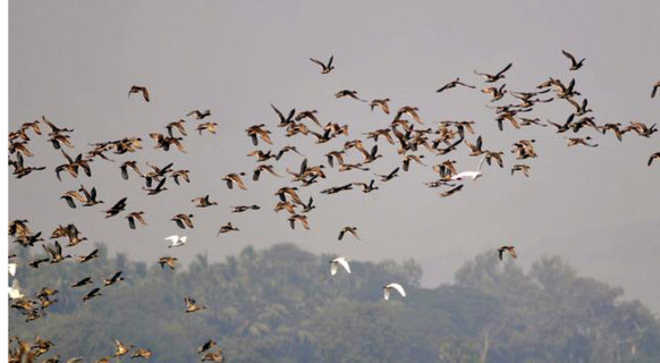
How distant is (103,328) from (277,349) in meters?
29.1

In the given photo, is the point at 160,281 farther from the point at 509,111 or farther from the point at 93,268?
the point at 509,111

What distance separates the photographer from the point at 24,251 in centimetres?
19225

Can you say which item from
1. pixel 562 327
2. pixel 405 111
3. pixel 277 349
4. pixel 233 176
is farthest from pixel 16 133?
pixel 562 327

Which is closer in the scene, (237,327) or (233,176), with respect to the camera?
(233,176)

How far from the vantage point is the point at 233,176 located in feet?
130

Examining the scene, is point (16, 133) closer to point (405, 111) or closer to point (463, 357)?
point (405, 111)

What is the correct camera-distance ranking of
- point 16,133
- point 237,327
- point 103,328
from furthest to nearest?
point 237,327 < point 103,328 < point 16,133

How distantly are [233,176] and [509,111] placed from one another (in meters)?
9.40
